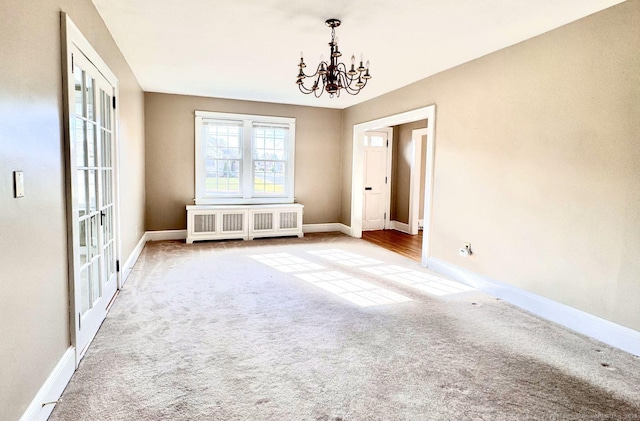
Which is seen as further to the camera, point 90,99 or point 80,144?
point 90,99

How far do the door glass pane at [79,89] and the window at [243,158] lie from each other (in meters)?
4.10

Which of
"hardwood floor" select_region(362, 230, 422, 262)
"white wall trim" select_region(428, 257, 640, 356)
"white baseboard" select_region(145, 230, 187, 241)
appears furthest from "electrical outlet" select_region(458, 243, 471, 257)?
"white baseboard" select_region(145, 230, 187, 241)

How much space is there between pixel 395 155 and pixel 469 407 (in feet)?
22.2

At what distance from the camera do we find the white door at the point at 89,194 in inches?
93.3

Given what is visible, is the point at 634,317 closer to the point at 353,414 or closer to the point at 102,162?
the point at 353,414

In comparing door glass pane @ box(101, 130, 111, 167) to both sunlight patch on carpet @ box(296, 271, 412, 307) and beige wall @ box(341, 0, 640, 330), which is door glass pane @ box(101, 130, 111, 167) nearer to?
sunlight patch on carpet @ box(296, 271, 412, 307)

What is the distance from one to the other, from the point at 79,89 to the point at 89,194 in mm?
777

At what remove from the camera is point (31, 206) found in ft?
6.00

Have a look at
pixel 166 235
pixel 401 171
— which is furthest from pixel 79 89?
pixel 401 171

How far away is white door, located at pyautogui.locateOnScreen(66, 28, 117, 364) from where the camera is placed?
2.37 metres

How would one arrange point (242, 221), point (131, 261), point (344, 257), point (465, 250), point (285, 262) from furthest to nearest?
point (242, 221), point (344, 257), point (285, 262), point (131, 261), point (465, 250)

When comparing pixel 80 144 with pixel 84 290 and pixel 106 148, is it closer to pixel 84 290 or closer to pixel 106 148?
pixel 106 148

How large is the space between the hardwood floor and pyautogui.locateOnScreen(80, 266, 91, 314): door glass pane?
4.26 m

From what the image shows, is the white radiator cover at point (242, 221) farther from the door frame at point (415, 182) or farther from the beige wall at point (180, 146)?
the door frame at point (415, 182)
